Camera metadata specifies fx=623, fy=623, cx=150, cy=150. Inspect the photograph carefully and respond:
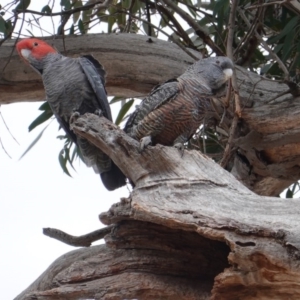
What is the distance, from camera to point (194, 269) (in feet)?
4.11

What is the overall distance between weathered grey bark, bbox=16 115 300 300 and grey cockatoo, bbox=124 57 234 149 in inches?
8.8

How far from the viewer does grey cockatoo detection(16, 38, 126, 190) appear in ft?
6.37

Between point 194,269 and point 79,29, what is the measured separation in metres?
1.42

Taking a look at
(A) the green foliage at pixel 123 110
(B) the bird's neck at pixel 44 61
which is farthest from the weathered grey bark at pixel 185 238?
(A) the green foliage at pixel 123 110

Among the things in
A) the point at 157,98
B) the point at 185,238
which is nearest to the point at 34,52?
the point at 157,98

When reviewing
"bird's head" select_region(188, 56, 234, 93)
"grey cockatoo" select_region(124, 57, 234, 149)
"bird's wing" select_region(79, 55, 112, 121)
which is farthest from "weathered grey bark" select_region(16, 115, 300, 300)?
"bird's wing" select_region(79, 55, 112, 121)

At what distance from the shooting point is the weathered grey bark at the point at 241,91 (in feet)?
6.73

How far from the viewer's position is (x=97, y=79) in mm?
1955

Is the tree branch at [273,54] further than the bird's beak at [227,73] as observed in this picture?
Yes

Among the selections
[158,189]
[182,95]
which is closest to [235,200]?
[158,189]

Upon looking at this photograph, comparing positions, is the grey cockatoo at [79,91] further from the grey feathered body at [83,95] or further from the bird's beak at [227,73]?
the bird's beak at [227,73]

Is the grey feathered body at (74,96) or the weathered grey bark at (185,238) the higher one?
the grey feathered body at (74,96)

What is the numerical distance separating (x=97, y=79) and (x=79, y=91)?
0.07 metres

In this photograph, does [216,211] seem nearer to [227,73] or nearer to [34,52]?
[227,73]
